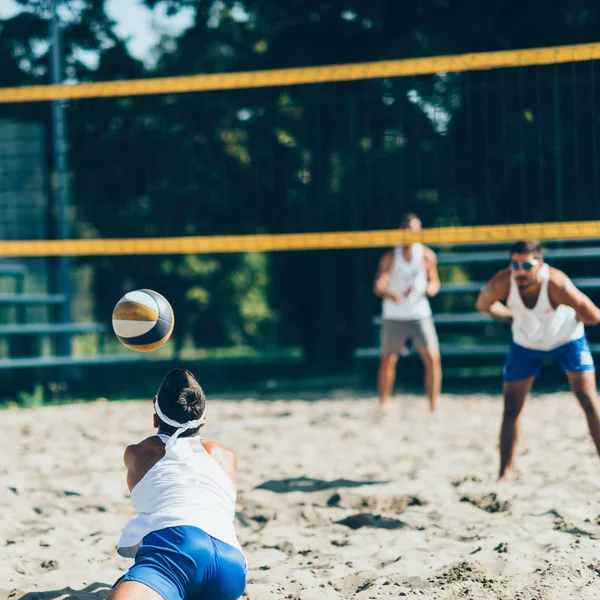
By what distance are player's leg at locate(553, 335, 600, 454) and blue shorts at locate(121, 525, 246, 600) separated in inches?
97.6

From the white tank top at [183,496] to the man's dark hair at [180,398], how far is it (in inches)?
3.4

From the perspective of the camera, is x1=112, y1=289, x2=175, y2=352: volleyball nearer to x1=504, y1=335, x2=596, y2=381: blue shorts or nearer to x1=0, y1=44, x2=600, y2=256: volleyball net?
x1=504, y1=335, x2=596, y2=381: blue shorts

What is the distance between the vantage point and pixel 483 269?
1371 centimetres

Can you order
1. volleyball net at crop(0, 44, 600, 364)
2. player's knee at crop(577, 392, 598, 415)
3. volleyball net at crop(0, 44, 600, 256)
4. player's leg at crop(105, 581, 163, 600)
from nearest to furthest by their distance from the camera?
Answer: 1. player's leg at crop(105, 581, 163, 600)
2. player's knee at crop(577, 392, 598, 415)
3. volleyball net at crop(0, 44, 600, 364)
4. volleyball net at crop(0, 44, 600, 256)

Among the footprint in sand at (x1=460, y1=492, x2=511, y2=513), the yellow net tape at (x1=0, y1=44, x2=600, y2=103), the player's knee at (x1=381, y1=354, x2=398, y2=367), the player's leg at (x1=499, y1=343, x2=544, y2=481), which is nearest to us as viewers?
the footprint in sand at (x1=460, y1=492, x2=511, y2=513)

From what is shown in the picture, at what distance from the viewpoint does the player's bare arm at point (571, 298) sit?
4.55 meters

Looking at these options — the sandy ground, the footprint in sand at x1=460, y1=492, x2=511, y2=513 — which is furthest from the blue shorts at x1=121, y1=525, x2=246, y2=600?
the footprint in sand at x1=460, y1=492, x2=511, y2=513

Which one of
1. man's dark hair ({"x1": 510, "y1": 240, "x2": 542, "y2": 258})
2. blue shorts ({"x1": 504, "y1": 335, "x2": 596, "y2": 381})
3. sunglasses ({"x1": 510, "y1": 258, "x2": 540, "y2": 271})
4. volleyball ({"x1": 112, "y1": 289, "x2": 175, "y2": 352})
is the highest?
man's dark hair ({"x1": 510, "y1": 240, "x2": 542, "y2": 258})

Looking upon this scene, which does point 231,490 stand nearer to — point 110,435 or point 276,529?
point 276,529

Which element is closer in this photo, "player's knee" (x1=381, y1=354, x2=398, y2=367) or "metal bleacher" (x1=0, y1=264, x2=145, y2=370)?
"player's knee" (x1=381, y1=354, x2=398, y2=367)

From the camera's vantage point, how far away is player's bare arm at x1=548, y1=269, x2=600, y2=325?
4.55m

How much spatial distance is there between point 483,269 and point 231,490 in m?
11.1

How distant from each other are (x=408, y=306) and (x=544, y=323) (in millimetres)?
2972

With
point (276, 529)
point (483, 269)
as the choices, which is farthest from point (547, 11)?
point (276, 529)
